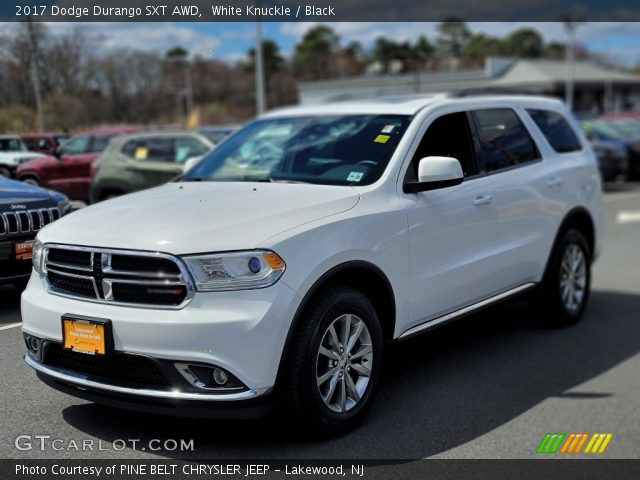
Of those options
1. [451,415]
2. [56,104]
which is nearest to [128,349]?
[451,415]

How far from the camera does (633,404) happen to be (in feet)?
15.5

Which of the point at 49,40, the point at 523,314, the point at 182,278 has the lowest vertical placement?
the point at 523,314

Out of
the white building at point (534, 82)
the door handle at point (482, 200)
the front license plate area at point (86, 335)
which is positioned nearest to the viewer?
the front license plate area at point (86, 335)

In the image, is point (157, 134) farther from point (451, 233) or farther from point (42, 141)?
point (451, 233)

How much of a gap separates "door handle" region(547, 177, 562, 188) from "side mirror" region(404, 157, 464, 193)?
1.77 m

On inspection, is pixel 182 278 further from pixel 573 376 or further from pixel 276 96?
pixel 276 96

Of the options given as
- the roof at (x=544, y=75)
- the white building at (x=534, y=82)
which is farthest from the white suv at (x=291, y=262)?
the roof at (x=544, y=75)

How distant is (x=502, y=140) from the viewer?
231 inches

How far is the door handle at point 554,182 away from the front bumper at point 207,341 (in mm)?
3269

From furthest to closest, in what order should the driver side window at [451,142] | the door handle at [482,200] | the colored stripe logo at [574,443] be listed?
the door handle at [482,200] → the driver side window at [451,142] → the colored stripe logo at [574,443]

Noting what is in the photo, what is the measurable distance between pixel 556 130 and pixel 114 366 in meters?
4.61

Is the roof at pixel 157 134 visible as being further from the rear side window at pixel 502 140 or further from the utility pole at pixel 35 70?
the rear side window at pixel 502 140

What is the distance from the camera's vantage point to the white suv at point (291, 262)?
3.57 metres

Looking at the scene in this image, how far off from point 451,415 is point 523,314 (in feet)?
9.09
